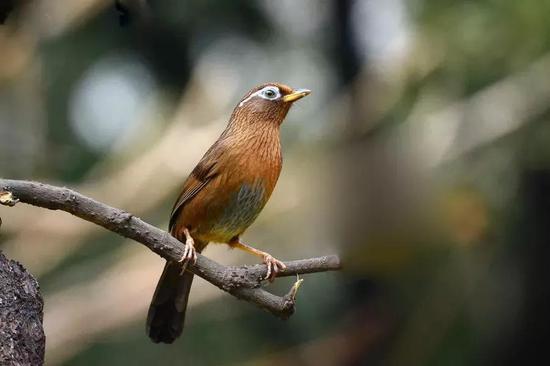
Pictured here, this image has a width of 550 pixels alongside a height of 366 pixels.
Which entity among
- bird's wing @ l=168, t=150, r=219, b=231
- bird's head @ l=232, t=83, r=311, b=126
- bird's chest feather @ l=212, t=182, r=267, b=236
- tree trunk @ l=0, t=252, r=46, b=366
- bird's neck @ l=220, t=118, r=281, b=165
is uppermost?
bird's head @ l=232, t=83, r=311, b=126

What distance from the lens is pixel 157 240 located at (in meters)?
2.57

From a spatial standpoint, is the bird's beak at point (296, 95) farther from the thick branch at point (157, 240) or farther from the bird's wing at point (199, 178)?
the thick branch at point (157, 240)

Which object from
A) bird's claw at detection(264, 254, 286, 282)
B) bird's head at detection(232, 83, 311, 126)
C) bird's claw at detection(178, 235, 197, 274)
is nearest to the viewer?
bird's claw at detection(178, 235, 197, 274)

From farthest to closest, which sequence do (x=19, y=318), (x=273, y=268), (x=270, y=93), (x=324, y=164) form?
(x=270, y=93) → (x=273, y=268) → (x=324, y=164) → (x=19, y=318)

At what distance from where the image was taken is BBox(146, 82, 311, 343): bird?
3.24 metres

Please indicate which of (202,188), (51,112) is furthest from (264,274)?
(51,112)

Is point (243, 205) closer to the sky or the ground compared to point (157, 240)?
closer to the sky

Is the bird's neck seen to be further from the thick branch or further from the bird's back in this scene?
the thick branch

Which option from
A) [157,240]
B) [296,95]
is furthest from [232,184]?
[157,240]

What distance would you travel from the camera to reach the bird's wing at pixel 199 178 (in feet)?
10.8

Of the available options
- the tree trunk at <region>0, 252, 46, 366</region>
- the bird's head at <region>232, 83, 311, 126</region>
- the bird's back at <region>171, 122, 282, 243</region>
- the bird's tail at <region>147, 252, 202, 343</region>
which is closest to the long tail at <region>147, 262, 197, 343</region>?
the bird's tail at <region>147, 252, 202, 343</region>

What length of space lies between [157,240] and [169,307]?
0.87 m

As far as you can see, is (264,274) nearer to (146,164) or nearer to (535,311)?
(535,311)

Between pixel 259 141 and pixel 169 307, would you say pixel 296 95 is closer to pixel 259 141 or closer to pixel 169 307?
pixel 259 141
